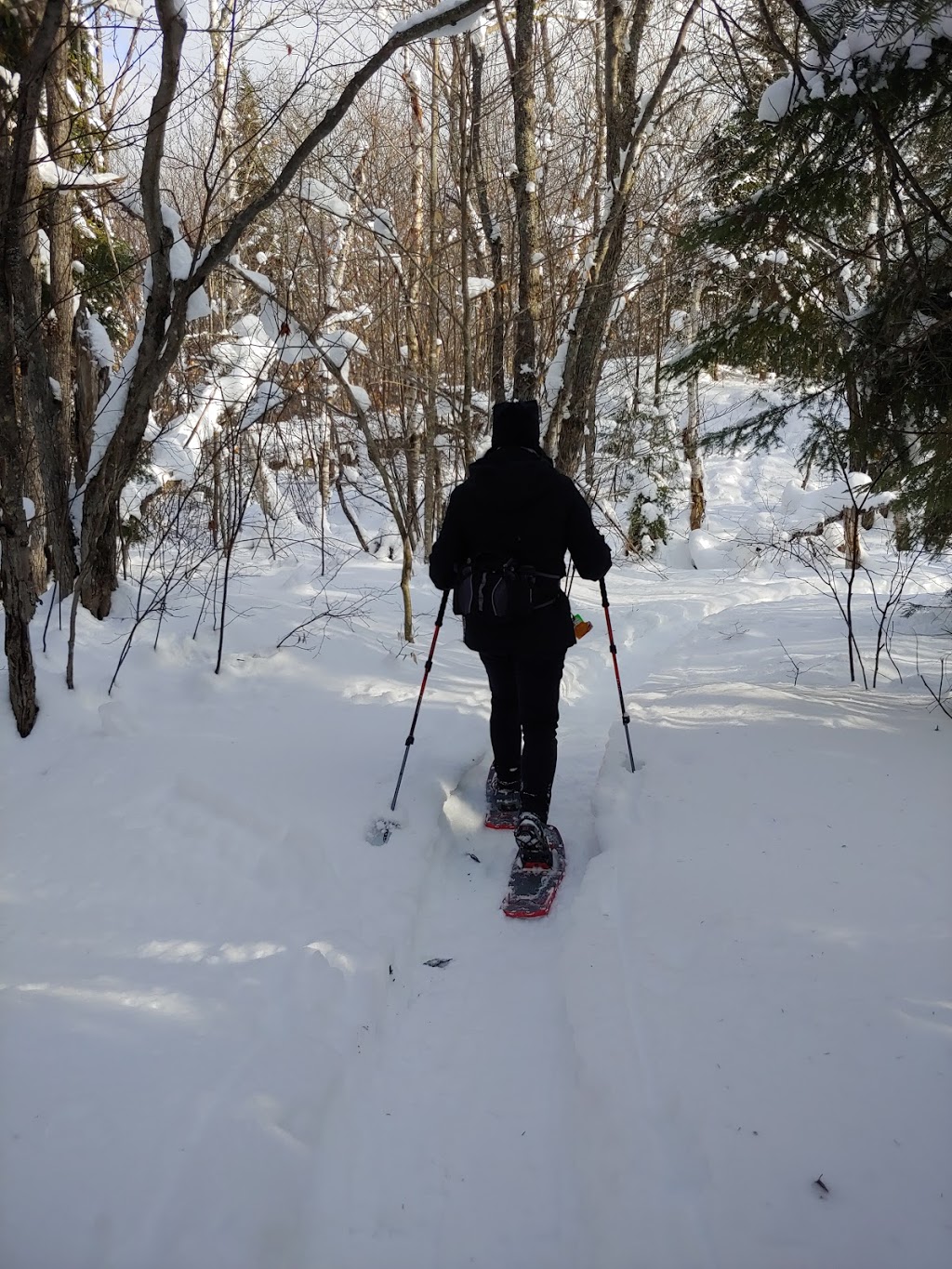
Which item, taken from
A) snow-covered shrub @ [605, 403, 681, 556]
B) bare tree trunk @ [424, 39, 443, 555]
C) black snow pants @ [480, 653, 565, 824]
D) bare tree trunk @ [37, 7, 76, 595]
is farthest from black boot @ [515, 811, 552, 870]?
snow-covered shrub @ [605, 403, 681, 556]

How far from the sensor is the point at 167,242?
12.7 feet

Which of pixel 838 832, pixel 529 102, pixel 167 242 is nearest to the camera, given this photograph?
pixel 838 832

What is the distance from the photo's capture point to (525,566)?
3.68 meters

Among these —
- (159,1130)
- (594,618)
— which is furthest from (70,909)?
(594,618)

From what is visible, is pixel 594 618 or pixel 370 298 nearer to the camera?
pixel 594 618

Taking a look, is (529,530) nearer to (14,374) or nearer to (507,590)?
(507,590)

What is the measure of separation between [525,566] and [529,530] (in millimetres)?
178

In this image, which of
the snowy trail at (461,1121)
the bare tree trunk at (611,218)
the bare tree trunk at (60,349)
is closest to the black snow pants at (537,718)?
the snowy trail at (461,1121)

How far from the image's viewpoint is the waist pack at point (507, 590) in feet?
12.0

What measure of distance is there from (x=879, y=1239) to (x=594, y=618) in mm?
7231

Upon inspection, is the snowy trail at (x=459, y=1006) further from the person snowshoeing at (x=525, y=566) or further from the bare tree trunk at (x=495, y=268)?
the bare tree trunk at (x=495, y=268)

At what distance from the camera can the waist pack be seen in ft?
12.0

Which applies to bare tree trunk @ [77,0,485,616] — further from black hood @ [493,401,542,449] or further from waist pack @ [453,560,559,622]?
waist pack @ [453,560,559,622]

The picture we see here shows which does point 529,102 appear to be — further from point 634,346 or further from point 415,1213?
point 634,346
